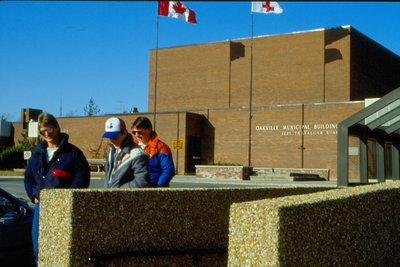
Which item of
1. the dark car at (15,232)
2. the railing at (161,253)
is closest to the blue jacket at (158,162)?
the railing at (161,253)

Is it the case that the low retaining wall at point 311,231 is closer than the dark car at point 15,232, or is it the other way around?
the low retaining wall at point 311,231

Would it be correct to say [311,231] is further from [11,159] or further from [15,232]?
[11,159]

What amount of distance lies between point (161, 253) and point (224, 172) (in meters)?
29.6

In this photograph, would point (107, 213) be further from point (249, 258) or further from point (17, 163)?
point (17, 163)

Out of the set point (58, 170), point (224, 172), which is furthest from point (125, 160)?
point (224, 172)

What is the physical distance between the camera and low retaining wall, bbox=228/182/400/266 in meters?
3.23

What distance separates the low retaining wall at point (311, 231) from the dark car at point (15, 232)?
10.8 feet

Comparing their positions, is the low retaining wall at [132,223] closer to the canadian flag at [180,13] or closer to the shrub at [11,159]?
the canadian flag at [180,13]

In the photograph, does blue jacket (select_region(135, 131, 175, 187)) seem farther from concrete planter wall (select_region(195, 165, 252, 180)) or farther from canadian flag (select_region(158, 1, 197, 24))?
concrete planter wall (select_region(195, 165, 252, 180))

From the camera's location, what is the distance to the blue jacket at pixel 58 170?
5.30 m

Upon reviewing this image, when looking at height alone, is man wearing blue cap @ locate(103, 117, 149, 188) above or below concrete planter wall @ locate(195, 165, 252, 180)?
above

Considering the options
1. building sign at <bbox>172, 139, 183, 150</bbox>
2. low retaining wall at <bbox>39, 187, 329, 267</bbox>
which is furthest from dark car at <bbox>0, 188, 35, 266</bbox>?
building sign at <bbox>172, 139, 183, 150</bbox>

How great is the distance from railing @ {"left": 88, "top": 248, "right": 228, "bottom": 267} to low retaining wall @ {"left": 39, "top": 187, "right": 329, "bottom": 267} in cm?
8

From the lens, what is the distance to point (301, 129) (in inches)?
1502
